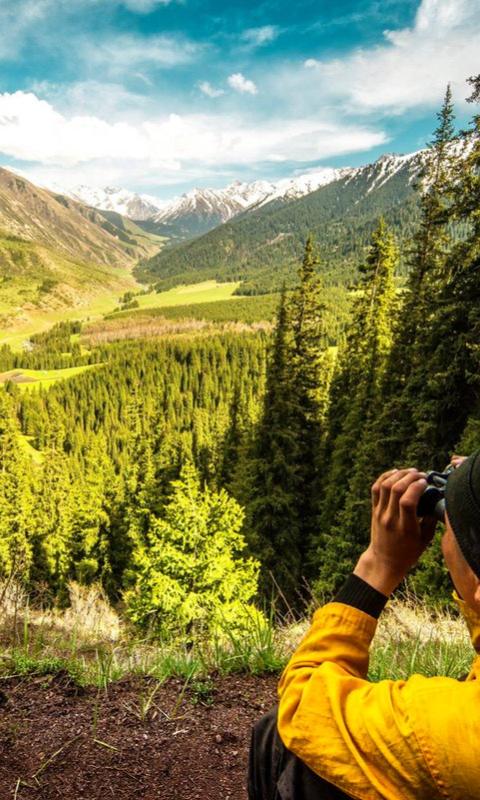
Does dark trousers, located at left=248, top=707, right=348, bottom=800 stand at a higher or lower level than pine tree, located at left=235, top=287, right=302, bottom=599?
higher

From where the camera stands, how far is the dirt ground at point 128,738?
2830 millimetres

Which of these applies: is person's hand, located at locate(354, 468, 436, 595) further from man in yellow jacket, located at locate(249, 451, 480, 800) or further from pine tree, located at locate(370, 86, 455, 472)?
pine tree, located at locate(370, 86, 455, 472)

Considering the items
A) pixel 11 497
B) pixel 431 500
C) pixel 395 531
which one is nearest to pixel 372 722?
pixel 395 531

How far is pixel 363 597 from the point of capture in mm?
1574

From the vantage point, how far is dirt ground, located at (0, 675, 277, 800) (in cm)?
283

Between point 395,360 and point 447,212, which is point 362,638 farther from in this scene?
point 395,360

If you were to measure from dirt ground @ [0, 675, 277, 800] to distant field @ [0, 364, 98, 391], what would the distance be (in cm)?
12434

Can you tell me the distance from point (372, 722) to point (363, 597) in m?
0.38

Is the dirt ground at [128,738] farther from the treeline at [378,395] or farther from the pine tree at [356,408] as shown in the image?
the pine tree at [356,408]

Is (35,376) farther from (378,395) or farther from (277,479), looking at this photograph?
(378,395)

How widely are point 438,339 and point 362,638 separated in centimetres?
1411

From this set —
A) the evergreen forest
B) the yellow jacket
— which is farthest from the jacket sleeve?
the evergreen forest

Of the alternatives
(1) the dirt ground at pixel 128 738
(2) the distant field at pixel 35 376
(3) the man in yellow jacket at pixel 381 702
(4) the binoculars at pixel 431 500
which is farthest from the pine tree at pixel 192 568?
(2) the distant field at pixel 35 376

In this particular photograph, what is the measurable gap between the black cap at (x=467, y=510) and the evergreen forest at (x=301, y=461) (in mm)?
3705
